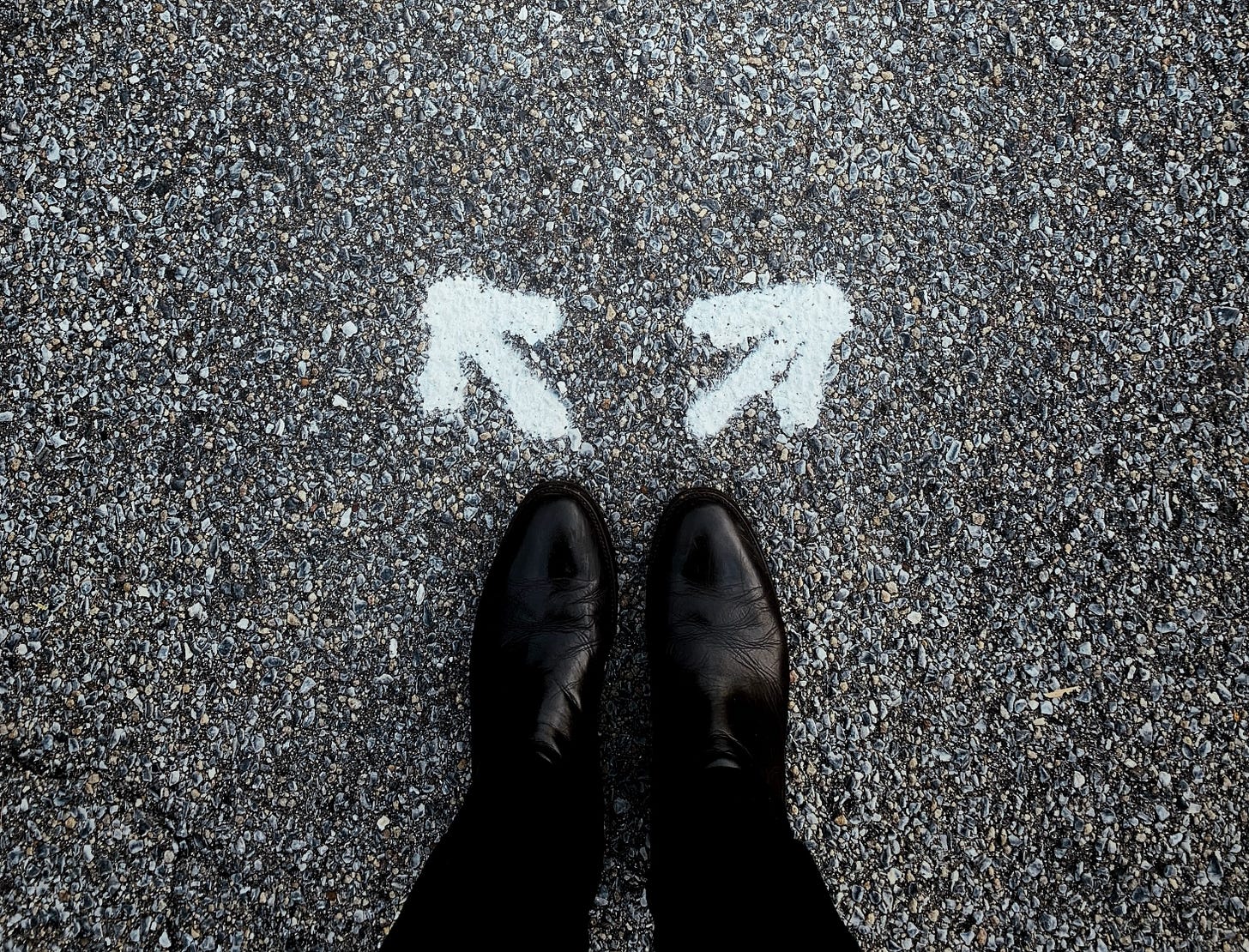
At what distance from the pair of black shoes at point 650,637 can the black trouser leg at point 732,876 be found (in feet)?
0.25

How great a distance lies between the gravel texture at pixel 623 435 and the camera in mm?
1785

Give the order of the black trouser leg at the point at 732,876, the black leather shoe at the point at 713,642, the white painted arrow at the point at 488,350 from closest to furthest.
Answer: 1. the black trouser leg at the point at 732,876
2. the black leather shoe at the point at 713,642
3. the white painted arrow at the point at 488,350

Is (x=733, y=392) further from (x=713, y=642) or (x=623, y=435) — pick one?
(x=713, y=642)

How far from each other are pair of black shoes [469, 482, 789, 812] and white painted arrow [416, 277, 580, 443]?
198 millimetres

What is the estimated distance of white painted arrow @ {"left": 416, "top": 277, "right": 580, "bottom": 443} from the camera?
1.87 metres

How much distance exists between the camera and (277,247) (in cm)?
189

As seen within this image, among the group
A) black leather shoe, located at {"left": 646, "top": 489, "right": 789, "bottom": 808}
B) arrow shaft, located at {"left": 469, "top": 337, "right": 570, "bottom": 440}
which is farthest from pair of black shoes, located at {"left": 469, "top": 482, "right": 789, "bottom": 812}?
arrow shaft, located at {"left": 469, "top": 337, "right": 570, "bottom": 440}

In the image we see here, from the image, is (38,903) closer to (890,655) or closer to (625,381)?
(625,381)

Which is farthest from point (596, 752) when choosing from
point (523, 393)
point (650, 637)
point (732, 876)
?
point (523, 393)

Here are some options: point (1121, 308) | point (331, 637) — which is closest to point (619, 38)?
point (1121, 308)

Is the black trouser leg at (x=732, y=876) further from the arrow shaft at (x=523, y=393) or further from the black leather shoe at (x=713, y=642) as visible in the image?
the arrow shaft at (x=523, y=393)

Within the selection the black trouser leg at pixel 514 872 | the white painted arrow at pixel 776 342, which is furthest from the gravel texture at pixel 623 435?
the black trouser leg at pixel 514 872

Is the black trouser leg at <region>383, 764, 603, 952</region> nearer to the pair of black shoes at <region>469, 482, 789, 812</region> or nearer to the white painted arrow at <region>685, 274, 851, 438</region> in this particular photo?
the pair of black shoes at <region>469, 482, 789, 812</region>

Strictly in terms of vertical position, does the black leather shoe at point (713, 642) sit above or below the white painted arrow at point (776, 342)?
below
